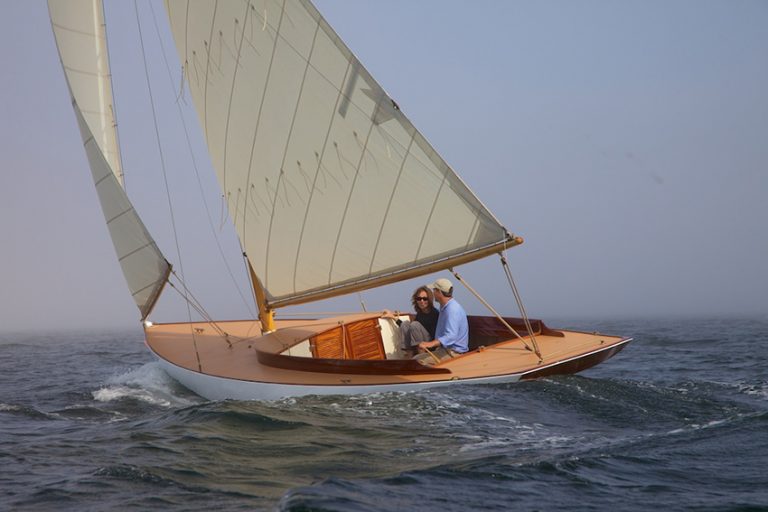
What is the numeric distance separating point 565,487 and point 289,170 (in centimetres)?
733

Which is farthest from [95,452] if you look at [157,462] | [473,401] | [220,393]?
[473,401]

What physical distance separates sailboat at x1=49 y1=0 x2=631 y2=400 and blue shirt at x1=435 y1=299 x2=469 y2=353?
0.91ft

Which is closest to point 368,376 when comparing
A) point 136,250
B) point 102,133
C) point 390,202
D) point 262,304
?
point 390,202

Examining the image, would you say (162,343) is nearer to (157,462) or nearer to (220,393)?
(220,393)

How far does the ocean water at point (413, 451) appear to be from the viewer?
5.66 meters

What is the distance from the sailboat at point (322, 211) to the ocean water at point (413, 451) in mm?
566

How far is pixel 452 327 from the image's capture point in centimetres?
1114

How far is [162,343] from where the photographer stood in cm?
→ 1592

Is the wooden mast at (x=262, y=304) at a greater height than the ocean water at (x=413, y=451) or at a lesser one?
greater

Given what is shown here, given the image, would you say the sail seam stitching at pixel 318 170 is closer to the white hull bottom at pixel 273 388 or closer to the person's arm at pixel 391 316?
the person's arm at pixel 391 316

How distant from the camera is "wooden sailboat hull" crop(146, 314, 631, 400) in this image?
1018cm

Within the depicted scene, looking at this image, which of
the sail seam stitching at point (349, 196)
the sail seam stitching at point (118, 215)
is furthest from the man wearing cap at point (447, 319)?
the sail seam stitching at point (118, 215)

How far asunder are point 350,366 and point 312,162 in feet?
10.5

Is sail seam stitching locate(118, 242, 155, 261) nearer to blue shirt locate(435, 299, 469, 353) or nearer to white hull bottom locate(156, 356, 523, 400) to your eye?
white hull bottom locate(156, 356, 523, 400)
